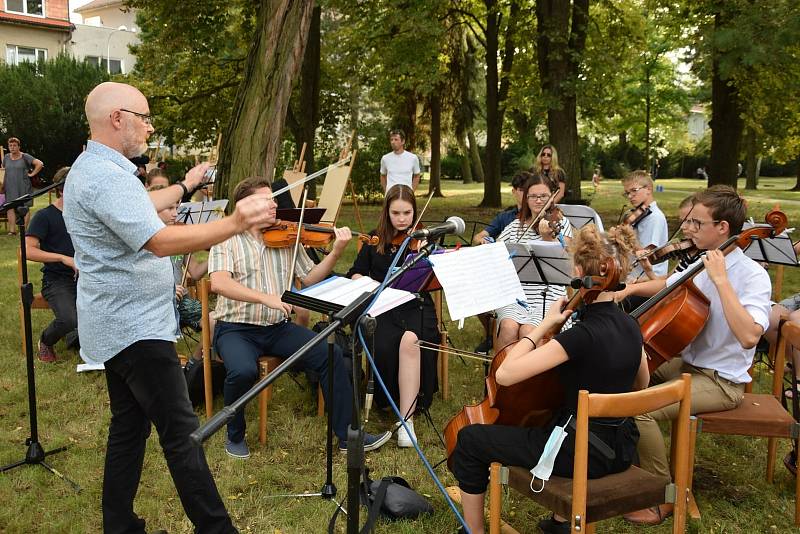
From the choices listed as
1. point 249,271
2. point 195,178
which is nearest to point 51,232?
point 249,271

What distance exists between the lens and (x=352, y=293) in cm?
318

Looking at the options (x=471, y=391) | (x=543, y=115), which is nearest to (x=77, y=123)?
(x=543, y=115)

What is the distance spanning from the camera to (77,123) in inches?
921

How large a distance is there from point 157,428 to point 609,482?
68.4 inches

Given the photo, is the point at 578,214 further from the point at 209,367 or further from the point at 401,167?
the point at 401,167

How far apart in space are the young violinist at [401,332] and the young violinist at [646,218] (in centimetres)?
186

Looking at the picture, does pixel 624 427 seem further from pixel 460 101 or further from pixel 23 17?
pixel 23 17

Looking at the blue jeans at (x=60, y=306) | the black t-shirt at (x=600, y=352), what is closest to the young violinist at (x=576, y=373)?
the black t-shirt at (x=600, y=352)

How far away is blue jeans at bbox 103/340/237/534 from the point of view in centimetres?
267

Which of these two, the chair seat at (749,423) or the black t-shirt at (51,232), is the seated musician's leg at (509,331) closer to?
the chair seat at (749,423)

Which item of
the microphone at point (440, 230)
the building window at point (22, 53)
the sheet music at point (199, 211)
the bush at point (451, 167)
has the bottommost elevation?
the sheet music at point (199, 211)

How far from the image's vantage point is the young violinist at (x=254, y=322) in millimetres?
4020

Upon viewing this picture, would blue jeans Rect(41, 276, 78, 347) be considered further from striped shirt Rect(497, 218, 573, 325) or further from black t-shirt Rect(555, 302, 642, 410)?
black t-shirt Rect(555, 302, 642, 410)

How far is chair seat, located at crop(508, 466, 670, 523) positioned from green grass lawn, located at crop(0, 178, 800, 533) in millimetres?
710
